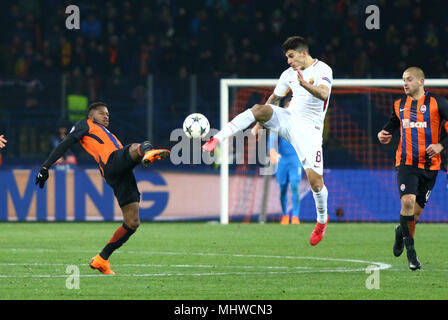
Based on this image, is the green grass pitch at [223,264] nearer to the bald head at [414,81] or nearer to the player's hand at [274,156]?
the player's hand at [274,156]

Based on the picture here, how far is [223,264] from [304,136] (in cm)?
171

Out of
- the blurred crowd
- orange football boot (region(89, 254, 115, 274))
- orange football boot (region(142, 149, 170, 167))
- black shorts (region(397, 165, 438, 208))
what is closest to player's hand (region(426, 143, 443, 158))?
black shorts (region(397, 165, 438, 208))

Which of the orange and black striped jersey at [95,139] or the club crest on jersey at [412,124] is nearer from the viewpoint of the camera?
the orange and black striped jersey at [95,139]

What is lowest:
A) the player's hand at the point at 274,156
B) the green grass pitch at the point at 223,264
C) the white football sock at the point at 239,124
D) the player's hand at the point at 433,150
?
the green grass pitch at the point at 223,264

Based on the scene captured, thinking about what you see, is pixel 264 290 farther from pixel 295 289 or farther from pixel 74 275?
pixel 74 275

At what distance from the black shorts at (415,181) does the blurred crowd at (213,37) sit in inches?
486

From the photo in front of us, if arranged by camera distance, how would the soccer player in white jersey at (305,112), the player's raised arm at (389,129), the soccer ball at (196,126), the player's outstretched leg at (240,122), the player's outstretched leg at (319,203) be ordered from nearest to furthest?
the player's outstretched leg at (240,122), the soccer player in white jersey at (305,112), the player's raised arm at (389,129), the player's outstretched leg at (319,203), the soccer ball at (196,126)

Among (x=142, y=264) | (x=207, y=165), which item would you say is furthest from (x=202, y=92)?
(x=142, y=264)

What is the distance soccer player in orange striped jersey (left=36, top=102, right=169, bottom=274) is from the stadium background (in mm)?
8508

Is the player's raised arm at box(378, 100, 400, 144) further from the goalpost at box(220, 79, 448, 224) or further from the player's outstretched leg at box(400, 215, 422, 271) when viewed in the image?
the goalpost at box(220, 79, 448, 224)

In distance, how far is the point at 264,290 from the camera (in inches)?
330

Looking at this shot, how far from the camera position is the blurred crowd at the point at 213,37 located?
23281 mm

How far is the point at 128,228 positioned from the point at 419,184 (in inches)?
123

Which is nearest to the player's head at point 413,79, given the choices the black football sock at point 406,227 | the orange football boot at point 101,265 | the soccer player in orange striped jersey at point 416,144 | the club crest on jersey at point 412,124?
the soccer player in orange striped jersey at point 416,144
